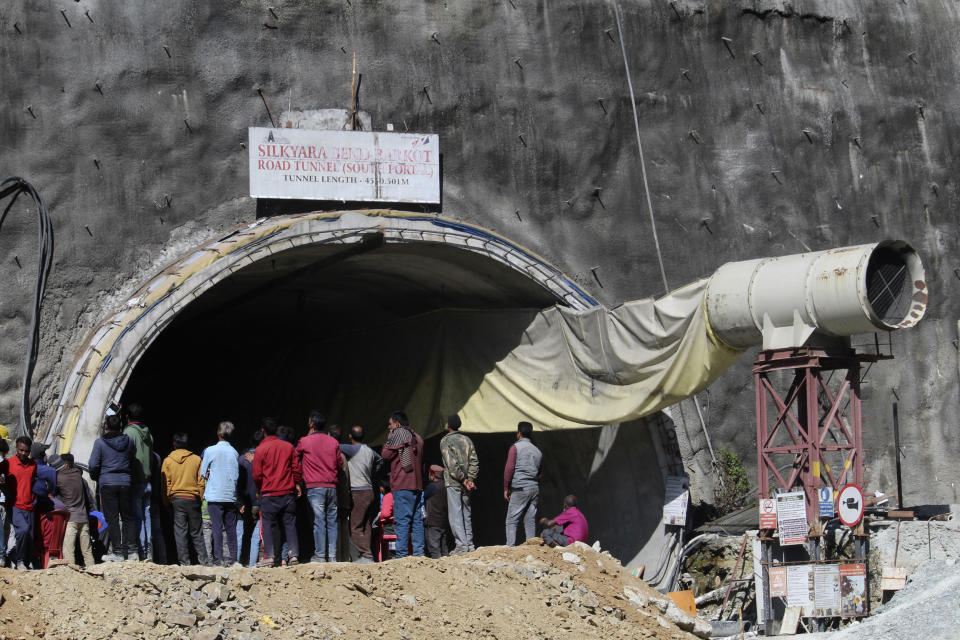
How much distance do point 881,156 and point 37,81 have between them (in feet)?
35.1

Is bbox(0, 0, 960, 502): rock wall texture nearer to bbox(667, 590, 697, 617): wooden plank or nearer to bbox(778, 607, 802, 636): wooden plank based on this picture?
bbox(667, 590, 697, 617): wooden plank

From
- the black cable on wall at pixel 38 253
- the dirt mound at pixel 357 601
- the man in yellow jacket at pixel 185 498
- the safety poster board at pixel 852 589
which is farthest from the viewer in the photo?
the black cable on wall at pixel 38 253

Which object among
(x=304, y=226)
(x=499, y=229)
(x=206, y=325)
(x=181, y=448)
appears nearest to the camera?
(x=181, y=448)

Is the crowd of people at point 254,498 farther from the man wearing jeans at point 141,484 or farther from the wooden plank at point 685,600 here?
the wooden plank at point 685,600

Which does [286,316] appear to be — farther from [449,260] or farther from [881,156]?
[881,156]

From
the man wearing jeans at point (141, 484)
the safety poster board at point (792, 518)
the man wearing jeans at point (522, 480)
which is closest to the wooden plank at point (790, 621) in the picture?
the safety poster board at point (792, 518)

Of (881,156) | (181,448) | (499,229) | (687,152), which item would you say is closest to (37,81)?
(181,448)

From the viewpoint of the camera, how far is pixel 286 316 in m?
19.8

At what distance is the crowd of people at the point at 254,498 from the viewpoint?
12188mm

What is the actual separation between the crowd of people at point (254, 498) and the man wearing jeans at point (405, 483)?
13mm

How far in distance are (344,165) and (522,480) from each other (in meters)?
4.17

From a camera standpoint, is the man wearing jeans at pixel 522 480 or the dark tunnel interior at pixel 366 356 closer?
the man wearing jeans at pixel 522 480

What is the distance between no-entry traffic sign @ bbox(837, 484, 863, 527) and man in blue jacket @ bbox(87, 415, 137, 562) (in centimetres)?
674

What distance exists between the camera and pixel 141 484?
12.9m
